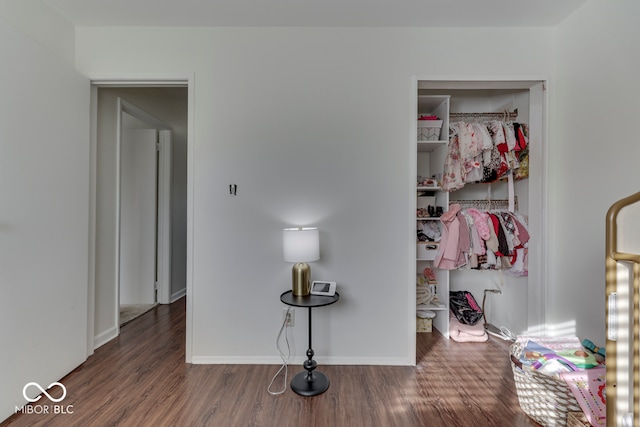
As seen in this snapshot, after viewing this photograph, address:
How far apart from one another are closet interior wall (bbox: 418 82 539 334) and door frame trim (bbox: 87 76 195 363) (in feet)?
6.42

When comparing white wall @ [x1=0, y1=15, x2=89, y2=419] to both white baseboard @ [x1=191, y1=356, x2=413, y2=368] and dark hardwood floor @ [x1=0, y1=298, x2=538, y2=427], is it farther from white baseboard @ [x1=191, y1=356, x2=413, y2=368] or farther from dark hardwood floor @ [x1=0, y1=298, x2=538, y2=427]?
white baseboard @ [x1=191, y1=356, x2=413, y2=368]

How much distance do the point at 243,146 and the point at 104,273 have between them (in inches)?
64.5

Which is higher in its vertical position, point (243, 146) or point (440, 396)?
point (243, 146)

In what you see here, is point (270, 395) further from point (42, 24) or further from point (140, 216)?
point (42, 24)

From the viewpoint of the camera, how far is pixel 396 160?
2023 millimetres

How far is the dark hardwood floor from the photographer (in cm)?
149

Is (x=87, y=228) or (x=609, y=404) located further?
(x=87, y=228)

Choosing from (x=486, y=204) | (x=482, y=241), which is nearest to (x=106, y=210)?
(x=482, y=241)

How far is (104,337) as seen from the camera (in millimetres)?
2322

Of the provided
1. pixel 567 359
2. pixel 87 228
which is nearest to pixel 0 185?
pixel 87 228

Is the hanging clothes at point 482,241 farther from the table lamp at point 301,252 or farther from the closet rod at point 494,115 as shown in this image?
the table lamp at point 301,252

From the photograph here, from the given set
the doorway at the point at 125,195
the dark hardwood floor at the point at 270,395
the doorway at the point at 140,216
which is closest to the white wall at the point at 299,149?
the dark hardwood floor at the point at 270,395

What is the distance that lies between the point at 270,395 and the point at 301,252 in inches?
35.0

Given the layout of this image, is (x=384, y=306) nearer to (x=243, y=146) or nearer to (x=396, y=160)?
(x=396, y=160)
